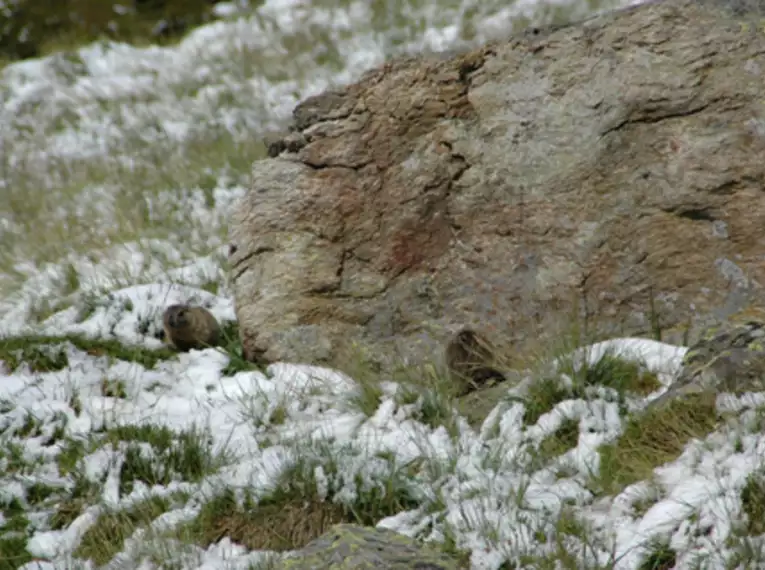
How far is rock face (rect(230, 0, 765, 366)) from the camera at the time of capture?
5078 millimetres

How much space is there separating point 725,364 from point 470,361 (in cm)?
117

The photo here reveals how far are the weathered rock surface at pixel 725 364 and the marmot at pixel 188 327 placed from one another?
253cm

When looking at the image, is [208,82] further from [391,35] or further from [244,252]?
[244,252]

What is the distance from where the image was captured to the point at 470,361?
4.90 meters

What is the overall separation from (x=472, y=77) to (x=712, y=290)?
64.6 inches

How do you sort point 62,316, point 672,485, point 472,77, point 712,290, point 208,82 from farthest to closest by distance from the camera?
1. point 208,82
2. point 62,316
3. point 472,77
4. point 712,290
5. point 672,485

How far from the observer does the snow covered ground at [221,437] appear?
3697mm

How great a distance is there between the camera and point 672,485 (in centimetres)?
376

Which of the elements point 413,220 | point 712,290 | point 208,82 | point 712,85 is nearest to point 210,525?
point 413,220

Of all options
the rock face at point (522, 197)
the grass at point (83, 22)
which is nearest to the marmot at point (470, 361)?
the rock face at point (522, 197)

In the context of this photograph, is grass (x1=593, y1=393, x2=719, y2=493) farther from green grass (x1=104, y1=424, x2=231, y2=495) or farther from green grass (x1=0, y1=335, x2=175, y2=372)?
green grass (x1=0, y1=335, x2=175, y2=372)

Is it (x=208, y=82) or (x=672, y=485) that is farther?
(x=208, y=82)

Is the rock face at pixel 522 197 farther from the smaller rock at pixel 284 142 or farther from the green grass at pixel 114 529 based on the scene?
the green grass at pixel 114 529

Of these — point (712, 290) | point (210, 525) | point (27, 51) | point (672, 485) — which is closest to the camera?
point (672, 485)
